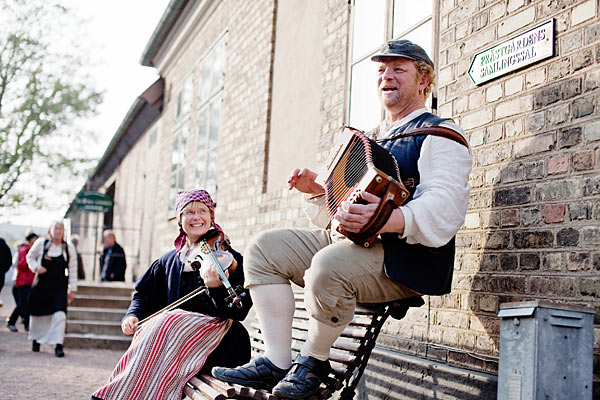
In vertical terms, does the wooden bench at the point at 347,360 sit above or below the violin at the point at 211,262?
below

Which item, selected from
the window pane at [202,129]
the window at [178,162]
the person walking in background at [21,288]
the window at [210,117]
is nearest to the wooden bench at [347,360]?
the window at [210,117]

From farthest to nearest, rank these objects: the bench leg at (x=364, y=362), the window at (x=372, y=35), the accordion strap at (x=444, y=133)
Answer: the window at (x=372, y=35)
the bench leg at (x=364, y=362)
the accordion strap at (x=444, y=133)

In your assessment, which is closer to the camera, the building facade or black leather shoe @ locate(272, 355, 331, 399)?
black leather shoe @ locate(272, 355, 331, 399)

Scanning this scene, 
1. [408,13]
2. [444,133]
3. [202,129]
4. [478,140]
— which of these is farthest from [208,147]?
[444,133]

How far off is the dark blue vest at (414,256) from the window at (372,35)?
166cm

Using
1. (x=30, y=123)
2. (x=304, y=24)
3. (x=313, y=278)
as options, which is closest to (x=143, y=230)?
(x=304, y=24)

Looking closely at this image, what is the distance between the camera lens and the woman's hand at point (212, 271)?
3602 mm

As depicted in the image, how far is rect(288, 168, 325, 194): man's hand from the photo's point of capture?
10.7ft

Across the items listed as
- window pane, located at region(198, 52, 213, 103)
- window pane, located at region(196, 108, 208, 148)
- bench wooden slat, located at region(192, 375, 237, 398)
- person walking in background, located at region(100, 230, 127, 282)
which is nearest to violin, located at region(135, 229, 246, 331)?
bench wooden slat, located at region(192, 375, 237, 398)

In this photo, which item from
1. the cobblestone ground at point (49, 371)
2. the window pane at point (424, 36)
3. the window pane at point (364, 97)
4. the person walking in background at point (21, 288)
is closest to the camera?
the window pane at point (424, 36)

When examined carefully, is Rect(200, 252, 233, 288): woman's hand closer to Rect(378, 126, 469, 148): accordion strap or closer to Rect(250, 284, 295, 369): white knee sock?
Rect(250, 284, 295, 369): white knee sock

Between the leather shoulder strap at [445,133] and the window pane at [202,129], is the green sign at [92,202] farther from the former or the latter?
the leather shoulder strap at [445,133]

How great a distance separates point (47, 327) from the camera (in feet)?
28.2

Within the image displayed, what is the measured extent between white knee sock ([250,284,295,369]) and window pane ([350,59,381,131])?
2.15 m
